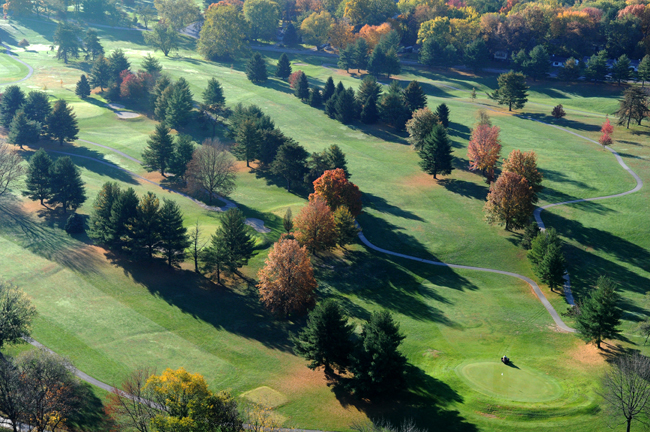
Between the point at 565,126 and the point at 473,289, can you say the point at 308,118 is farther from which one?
the point at 473,289

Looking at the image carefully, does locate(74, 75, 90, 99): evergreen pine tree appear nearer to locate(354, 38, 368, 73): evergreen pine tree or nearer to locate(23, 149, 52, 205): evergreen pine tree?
locate(23, 149, 52, 205): evergreen pine tree

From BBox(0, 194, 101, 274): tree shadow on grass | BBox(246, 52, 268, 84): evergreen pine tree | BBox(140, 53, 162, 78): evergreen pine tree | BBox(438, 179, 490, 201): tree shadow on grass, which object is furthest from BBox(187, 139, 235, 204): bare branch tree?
BBox(246, 52, 268, 84): evergreen pine tree

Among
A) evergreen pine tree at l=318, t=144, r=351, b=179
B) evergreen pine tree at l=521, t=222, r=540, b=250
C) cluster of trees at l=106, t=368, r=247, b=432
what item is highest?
evergreen pine tree at l=318, t=144, r=351, b=179

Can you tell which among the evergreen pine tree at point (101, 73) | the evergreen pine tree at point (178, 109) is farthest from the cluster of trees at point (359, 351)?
the evergreen pine tree at point (101, 73)

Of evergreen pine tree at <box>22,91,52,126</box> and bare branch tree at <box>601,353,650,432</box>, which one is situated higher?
evergreen pine tree at <box>22,91,52,126</box>

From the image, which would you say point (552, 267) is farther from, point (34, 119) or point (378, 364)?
point (34, 119)

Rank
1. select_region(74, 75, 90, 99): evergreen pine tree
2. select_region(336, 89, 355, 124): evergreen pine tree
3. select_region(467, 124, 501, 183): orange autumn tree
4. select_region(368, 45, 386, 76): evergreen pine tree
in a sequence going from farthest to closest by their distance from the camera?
select_region(368, 45, 386, 76): evergreen pine tree → select_region(74, 75, 90, 99): evergreen pine tree → select_region(336, 89, 355, 124): evergreen pine tree → select_region(467, 124, 501, 183): orange autumn tree

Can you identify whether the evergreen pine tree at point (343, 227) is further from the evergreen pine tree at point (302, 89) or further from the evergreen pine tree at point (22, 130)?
the evergreen pine tree at point (302, 89)
